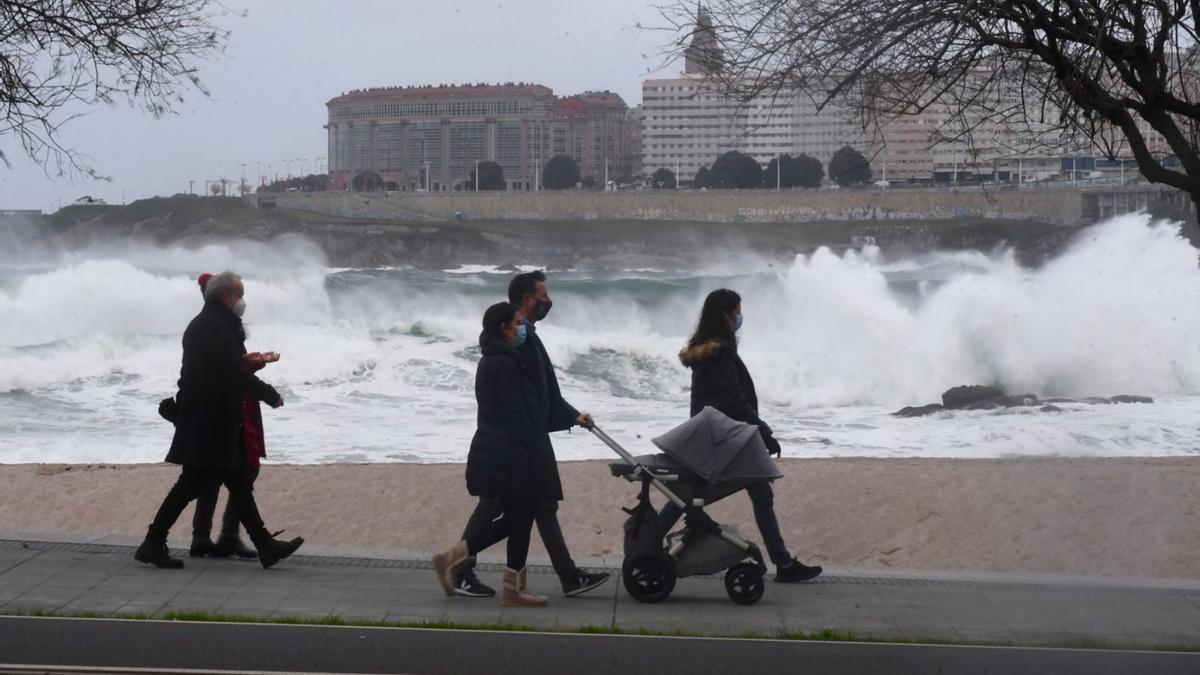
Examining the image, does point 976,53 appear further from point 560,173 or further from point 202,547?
point 560,173

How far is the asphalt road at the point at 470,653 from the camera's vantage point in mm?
6582

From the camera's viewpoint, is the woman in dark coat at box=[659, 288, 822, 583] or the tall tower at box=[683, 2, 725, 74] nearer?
the woman in dark coat at box=[659, 288, 822, 583]

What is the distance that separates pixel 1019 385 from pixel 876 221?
43284 millimetres

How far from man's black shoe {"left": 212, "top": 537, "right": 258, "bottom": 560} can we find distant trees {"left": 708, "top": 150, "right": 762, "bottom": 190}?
51.2m

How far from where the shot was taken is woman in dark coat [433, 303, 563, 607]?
7.76 metres

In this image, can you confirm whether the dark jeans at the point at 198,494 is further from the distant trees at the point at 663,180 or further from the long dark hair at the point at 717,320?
the distant trees at the point at 663,180

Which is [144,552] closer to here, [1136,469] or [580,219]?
[1136,469]

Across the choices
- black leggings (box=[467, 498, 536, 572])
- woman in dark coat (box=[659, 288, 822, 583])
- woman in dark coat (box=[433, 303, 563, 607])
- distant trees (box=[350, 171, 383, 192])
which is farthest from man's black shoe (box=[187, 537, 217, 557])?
distant trees (box=[350, 171, 383, 192])

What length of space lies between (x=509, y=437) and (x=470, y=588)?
1.00 meters

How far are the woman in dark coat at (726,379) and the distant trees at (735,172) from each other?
2014 inches

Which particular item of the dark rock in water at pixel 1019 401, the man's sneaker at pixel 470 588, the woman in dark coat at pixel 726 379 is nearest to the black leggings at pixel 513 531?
the man's sneaker at pixel 470 588

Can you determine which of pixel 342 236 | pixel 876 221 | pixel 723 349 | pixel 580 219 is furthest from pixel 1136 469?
pixel 580 219

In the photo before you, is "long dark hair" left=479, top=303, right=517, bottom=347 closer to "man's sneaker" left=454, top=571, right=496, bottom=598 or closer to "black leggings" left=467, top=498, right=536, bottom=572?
"black leggings" left=467, top=498, right=536, bottom=572

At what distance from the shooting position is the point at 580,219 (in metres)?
84.6
